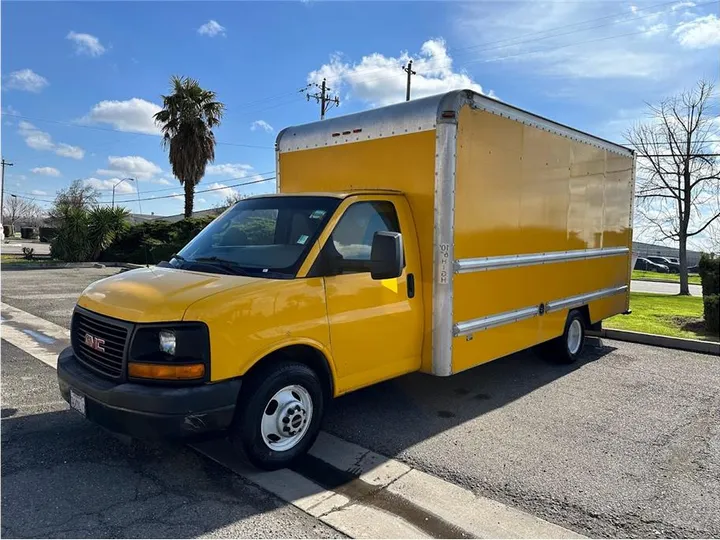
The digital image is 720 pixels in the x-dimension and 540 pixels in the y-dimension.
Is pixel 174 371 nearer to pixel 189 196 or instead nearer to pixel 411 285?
pixel 411 285

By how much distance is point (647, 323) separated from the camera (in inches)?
416

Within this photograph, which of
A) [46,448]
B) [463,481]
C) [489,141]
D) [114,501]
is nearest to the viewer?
[114,501]

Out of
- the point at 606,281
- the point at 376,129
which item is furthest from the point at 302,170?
the point at 606,281

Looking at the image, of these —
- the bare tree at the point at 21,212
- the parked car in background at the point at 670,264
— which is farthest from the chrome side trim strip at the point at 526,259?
the bare tree at the point at 21,212

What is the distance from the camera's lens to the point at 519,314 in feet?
19.4

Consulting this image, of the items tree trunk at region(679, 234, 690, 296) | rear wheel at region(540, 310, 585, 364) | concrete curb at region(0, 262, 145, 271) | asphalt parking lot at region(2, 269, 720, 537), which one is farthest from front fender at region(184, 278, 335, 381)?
tree trunk at region(679, 234, 690, 296)

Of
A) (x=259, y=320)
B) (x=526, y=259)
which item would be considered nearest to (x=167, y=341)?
(x=259, y=320)

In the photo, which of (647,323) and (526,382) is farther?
(647,323)

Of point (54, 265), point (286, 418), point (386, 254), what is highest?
point (386, 254)

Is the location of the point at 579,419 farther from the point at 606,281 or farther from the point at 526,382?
the point at 606,281

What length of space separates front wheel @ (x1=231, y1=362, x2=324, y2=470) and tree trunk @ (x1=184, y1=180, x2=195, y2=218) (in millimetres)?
25923

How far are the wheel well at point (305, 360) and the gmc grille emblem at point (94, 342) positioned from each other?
1.08 meters

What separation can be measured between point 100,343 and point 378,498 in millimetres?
2271

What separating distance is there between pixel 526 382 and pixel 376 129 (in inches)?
139
